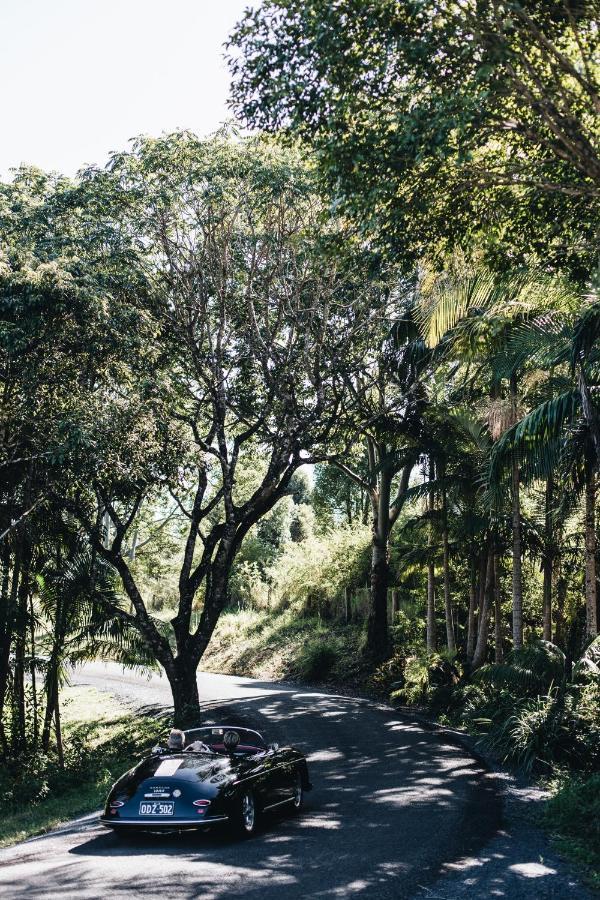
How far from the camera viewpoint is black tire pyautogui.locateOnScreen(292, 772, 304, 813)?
9823 millimetres

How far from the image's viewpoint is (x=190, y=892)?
255 inches

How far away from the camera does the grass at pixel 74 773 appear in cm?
1121

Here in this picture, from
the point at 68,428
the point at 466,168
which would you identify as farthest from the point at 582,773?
the point at 68,428

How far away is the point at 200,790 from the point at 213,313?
11626 mm

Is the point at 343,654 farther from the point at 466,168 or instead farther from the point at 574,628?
the point at 466,168

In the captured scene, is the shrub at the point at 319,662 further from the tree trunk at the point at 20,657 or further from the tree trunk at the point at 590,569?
the tree trunk at the point at 590,569

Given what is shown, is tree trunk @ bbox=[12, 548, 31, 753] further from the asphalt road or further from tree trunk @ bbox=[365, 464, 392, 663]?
tree trunk @ bbox=[365, 464, 392, 663]

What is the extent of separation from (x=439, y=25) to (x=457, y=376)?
1400 centimetres

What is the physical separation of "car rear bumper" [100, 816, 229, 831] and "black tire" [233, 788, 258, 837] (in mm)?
245

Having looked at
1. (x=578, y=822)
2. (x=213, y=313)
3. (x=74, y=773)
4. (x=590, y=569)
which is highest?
(x=213, y=313)

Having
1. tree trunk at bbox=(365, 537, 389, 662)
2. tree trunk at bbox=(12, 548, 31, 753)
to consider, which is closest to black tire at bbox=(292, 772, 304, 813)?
tree trunk at bbox=(12, 548, 31, 753)

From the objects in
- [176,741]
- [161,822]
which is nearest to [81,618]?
[176,741]

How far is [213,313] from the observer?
17.5 metres

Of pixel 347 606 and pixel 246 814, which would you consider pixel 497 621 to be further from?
pixel 347 606
